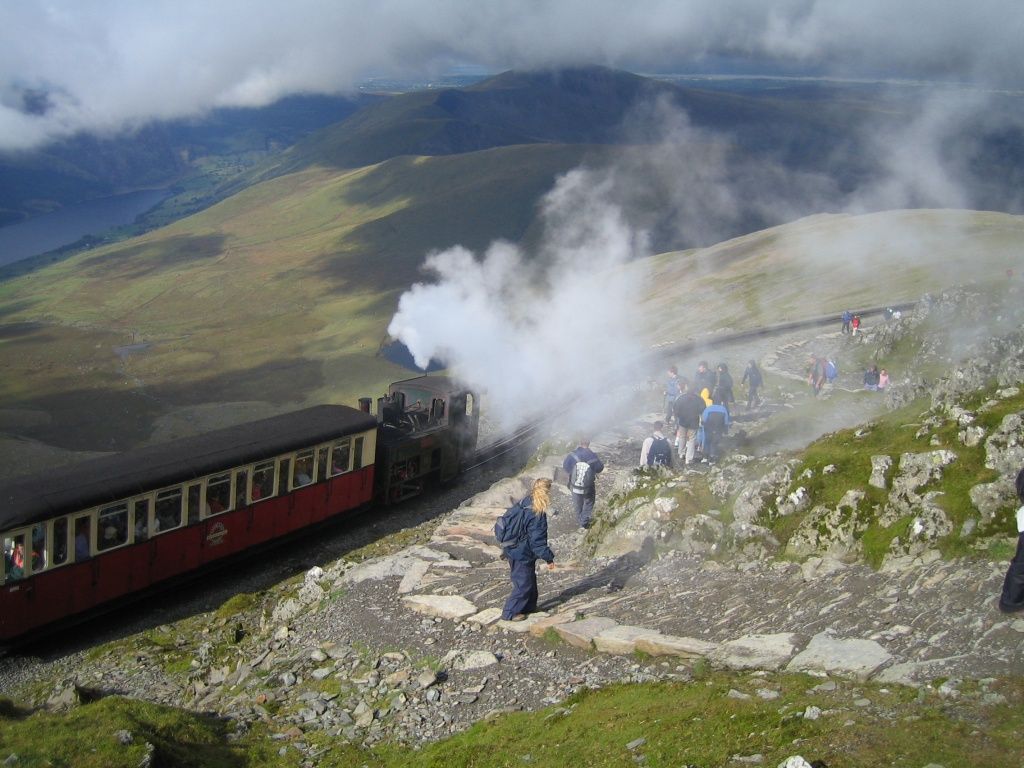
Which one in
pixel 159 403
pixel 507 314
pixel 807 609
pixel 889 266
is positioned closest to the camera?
pixel 807 609

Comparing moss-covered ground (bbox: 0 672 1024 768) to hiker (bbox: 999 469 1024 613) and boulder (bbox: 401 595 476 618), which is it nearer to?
hiker (bbox: 999 469 1024 613)

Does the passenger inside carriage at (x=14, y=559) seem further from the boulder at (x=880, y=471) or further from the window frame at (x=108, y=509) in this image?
the boulder at (x=880, y=471)

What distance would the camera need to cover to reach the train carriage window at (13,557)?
627 inches

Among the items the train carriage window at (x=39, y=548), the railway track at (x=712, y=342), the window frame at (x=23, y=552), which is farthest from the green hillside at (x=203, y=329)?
the window frame at (x=23, y=552)

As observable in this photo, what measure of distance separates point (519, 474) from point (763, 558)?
50.0 feet

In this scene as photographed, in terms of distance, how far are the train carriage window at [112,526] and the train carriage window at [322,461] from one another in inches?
216

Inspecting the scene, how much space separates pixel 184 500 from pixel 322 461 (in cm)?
431

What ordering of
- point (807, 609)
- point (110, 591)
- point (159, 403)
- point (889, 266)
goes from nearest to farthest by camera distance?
point (807, 609), point (110, 591), point (889, 266), point (159, 403)

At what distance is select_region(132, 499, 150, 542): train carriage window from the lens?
18.0 meters

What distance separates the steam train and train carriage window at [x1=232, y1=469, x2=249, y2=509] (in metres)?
0.03

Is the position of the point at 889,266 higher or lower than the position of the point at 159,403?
higher

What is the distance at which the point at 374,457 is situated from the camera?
24.5 meters

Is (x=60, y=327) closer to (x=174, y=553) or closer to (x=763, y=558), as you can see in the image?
(x=174, y=553)

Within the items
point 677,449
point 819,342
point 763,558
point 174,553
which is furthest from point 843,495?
point 819,342
